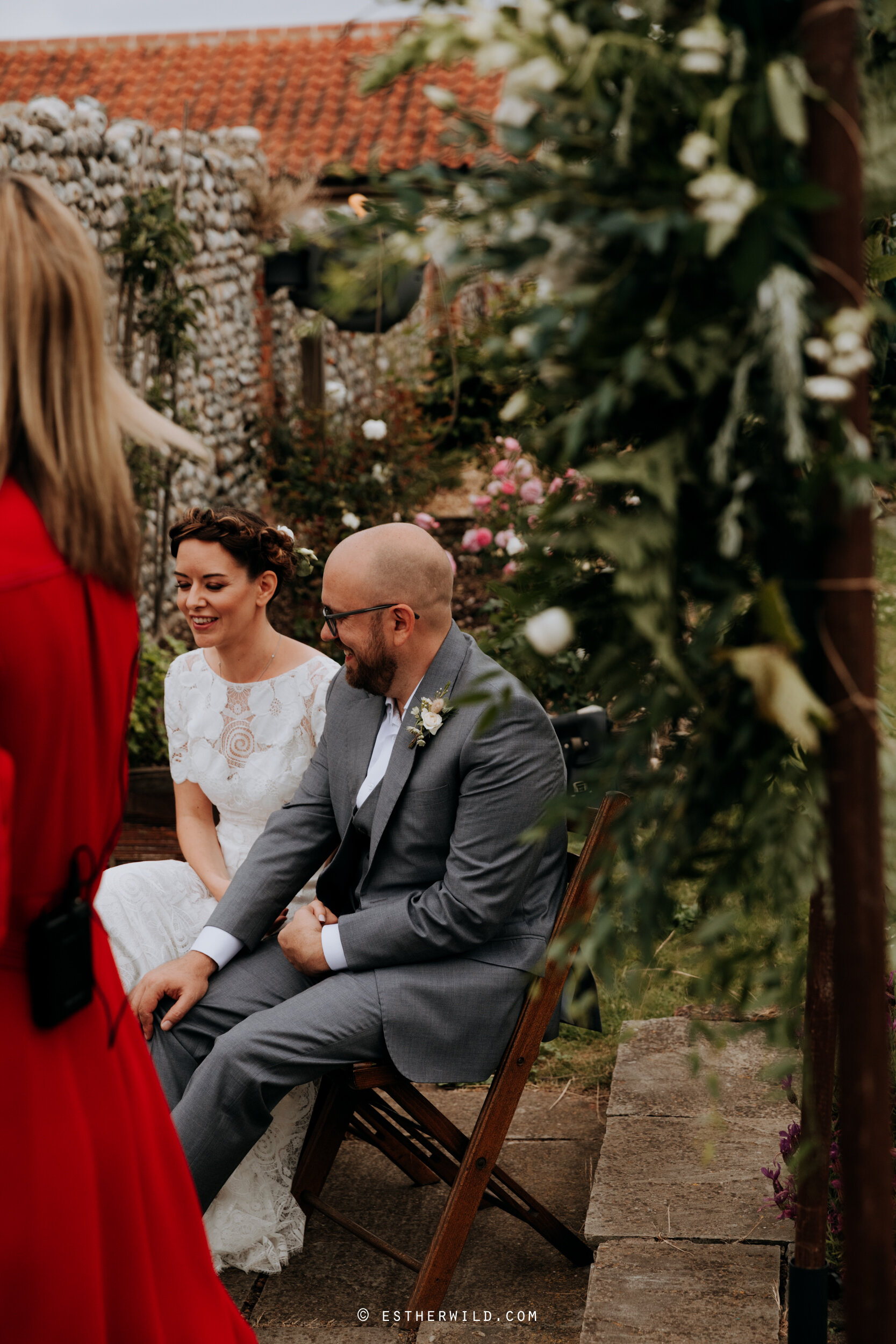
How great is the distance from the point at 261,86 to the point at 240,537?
13297 mm

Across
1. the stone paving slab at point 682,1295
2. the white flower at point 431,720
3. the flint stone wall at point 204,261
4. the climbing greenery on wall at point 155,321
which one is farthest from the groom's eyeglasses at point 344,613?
the flint stone wall at point 204,261

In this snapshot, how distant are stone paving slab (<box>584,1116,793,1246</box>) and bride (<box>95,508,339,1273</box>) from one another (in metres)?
1.16

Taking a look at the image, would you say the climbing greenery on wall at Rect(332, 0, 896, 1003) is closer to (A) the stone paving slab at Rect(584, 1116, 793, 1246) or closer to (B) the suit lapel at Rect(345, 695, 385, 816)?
(A) the stone paving slab at Rect(584, 1116, 793, 1246)

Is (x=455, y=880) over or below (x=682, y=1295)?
over

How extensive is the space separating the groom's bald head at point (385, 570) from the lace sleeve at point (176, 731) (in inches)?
30.5

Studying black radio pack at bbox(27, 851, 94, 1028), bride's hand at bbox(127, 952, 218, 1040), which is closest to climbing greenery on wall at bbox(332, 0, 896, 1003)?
black radio pack at bbox(27, 851, 94, 1028)

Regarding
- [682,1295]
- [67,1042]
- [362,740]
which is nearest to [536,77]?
[67,1042]

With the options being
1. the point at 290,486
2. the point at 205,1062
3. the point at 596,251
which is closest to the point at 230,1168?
the point at 205,1062

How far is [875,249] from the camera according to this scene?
5.49 feet

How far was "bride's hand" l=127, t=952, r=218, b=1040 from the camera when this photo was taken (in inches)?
103

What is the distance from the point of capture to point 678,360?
3.48ft

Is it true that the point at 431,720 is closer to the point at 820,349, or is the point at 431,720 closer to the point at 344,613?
the point at 344,613

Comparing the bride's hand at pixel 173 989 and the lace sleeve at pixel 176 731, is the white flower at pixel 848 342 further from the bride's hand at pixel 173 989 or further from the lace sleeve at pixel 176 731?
the lace sleeve at pixel 176 731

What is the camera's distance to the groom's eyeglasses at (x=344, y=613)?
2584mm
